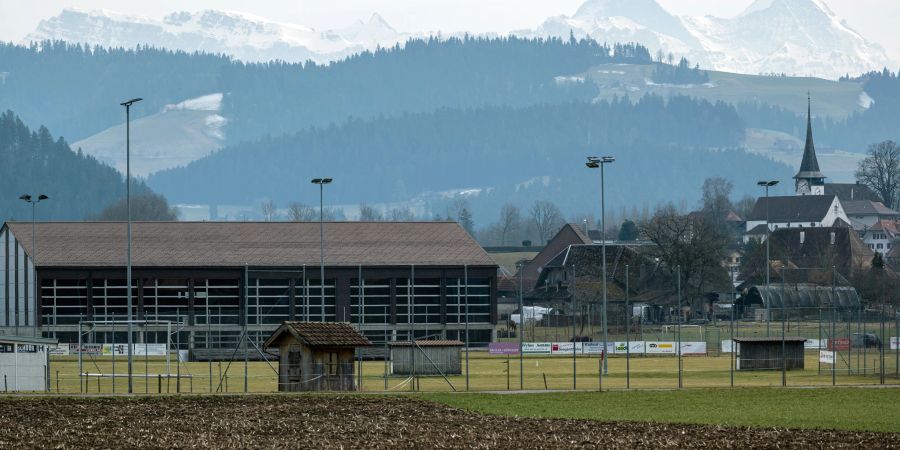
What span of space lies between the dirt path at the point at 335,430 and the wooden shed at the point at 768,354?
3075 cm

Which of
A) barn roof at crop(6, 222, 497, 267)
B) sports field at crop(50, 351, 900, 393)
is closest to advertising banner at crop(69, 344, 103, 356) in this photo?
sports field at crop(50, 351, 900, 393)

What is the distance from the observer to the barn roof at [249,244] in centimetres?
12088

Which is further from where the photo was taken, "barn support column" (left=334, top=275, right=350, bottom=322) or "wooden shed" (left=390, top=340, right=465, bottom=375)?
"barn support column" (left=334, top=275, right=350, bottom=322)

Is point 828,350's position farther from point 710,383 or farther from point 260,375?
point 260,375

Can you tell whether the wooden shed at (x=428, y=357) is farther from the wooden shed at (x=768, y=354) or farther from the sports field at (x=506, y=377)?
the wooden shed at (x=768, y=354)

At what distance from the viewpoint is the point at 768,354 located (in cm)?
8450

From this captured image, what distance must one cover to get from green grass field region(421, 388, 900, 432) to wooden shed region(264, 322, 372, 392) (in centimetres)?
556

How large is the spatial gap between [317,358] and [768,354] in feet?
85.8

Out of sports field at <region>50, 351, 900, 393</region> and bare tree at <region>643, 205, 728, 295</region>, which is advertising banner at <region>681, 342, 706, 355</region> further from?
bare tree at <region>643, 205, 728, 295</region>

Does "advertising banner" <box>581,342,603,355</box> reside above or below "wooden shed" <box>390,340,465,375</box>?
below

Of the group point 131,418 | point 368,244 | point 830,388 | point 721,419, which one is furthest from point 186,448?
point 368,244

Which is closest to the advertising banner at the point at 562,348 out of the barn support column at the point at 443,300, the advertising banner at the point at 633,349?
the advertising banner at the point at 633,349

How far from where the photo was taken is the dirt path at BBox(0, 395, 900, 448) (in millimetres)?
43469

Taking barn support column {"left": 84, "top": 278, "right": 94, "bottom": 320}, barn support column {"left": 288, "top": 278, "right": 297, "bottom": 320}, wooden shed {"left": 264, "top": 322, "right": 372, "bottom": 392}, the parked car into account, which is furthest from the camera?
barn support column {"left": 288, "top": 278, "right": 297, "bottom": 320}
